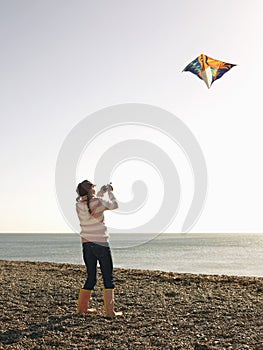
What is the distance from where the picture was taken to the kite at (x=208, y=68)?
13617 mm

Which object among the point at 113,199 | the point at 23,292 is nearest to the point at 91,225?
the point at 113,199

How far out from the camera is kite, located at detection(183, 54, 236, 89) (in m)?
13.6

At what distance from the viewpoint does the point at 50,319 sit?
7801mm

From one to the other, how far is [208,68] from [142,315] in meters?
8.15

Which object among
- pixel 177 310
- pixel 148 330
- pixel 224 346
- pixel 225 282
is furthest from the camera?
pixel 225 282

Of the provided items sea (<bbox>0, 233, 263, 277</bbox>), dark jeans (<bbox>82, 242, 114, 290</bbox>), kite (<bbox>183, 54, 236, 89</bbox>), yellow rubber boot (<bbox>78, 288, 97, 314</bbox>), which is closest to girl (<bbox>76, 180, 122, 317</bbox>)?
dark jeans (<bbox>82, 242, 114, 290</bbox>)

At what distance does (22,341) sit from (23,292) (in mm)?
4088

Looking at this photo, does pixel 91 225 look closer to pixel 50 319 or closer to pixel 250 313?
pixel 50 319

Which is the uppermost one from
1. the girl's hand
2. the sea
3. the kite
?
the kite

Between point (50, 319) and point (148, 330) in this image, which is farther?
point (50, 319)

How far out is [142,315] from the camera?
26.2 ft

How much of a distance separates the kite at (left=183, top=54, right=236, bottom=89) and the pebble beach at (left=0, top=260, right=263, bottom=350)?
5460 mm

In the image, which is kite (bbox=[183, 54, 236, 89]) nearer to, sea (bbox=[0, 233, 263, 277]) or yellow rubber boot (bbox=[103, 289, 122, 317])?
yellow rubber boot (bbox=[103, 289, 122, 317])

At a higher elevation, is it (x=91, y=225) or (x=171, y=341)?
(x=91, y=225)
